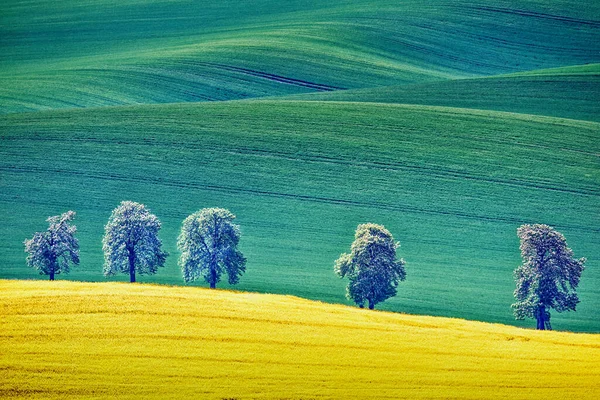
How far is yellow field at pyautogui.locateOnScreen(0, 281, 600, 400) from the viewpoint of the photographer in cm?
2044

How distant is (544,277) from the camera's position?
33156 mm

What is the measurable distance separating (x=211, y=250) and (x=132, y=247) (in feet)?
10.9

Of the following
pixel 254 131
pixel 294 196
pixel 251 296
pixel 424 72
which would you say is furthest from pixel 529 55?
pixel 251 296

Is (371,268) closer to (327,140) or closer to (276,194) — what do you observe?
(276,194)

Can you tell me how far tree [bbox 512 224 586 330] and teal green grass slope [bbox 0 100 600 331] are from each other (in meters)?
1.21

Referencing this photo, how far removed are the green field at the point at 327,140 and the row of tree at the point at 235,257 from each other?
1255mm

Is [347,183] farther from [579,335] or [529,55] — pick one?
[529,55]

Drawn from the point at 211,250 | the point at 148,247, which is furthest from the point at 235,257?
the point at 148,247

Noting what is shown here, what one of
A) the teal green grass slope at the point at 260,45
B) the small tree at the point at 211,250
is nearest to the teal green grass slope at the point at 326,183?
the small tree at the point at 211,250

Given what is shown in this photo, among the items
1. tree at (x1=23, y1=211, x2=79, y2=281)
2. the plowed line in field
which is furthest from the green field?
tree at (x1=23, y1=211, x2=79, y2=281)

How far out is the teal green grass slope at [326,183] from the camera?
3778cm

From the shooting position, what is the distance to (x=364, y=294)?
33.9 meters

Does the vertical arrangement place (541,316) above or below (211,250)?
below

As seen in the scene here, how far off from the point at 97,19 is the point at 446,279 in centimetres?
6199
